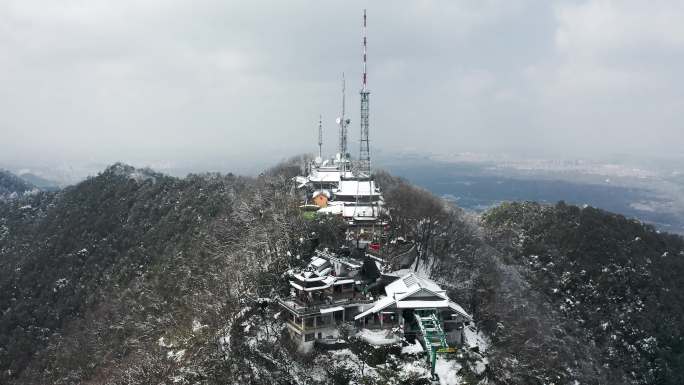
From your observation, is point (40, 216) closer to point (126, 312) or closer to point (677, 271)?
point (126, 312)

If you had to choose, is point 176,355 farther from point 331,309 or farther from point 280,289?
point 331,309

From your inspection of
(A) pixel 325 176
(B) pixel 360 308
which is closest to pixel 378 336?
(B) pixel 360 308

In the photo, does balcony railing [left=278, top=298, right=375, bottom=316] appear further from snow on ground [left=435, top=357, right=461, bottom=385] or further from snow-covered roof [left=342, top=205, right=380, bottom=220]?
snow-covered roof [left=342, top=205, right=380, bottom=220]

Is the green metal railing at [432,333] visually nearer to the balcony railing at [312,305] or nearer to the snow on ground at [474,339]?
the snow on ground at [474,339]

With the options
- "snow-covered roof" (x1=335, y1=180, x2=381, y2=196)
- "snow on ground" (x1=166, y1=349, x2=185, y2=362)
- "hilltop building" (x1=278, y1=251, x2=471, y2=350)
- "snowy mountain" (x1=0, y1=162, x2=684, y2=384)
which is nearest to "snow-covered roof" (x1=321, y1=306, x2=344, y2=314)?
"hilltop building" (x1=278, y1=251, x2=471, y2=350)

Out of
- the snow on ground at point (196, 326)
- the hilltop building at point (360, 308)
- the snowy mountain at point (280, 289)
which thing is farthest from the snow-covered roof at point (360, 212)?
the snow on ground at point (196, 326)

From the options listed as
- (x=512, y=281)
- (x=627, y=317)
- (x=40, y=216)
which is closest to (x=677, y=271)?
(x=627, y=317)

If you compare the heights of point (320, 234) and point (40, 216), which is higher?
point (320, 234)
